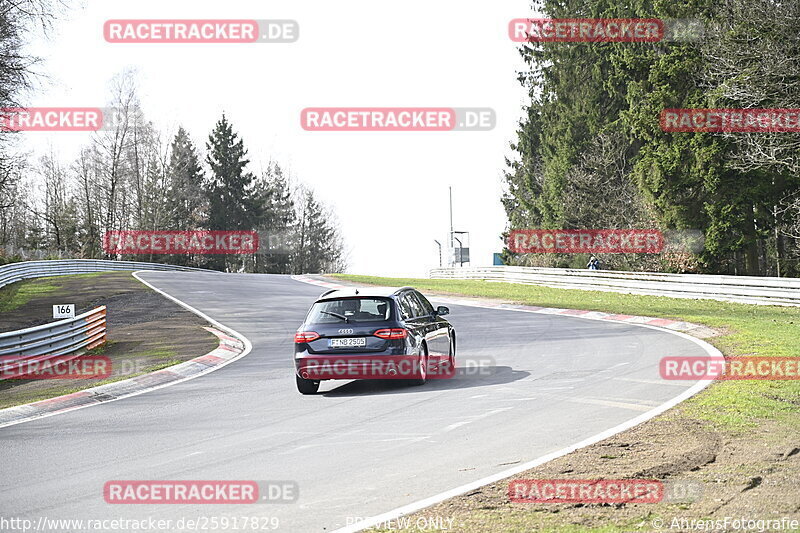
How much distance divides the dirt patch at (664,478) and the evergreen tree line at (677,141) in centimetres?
2401

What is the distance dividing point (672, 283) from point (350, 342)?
79.9 feet

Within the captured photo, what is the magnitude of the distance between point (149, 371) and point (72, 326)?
4833 mm

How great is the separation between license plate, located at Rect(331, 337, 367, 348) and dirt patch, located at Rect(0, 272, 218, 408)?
15.6ft

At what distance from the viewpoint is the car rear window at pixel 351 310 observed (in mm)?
12461

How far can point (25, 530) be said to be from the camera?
5.80 metres

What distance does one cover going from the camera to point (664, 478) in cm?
664

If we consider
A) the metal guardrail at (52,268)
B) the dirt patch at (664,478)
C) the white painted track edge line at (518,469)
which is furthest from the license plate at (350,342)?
the metal guardrail at (52,268)

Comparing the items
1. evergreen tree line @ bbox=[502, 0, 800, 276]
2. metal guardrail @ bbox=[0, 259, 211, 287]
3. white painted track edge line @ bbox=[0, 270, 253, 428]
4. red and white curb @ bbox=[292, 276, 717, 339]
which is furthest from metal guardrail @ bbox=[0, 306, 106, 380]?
evergreen tree line @ bbox=[502, 0, 800, 276]

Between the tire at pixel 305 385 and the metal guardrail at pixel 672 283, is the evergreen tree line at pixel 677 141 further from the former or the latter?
the tire at pixel 305 385

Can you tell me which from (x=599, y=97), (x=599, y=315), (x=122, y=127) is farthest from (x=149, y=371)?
(x=122, y=127)

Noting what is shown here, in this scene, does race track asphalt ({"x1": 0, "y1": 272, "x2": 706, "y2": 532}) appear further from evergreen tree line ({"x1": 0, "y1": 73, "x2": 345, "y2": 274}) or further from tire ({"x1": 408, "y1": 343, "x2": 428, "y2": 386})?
evergreen tree line ({"x1": 0, "y1": 73, "x2": 345, "y2": 274})

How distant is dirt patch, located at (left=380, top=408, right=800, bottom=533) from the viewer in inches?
219

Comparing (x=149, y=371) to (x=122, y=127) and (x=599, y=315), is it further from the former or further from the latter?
(x=122, y=127)

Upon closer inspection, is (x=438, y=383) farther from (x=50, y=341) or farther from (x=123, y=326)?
(x=123, y=326)
